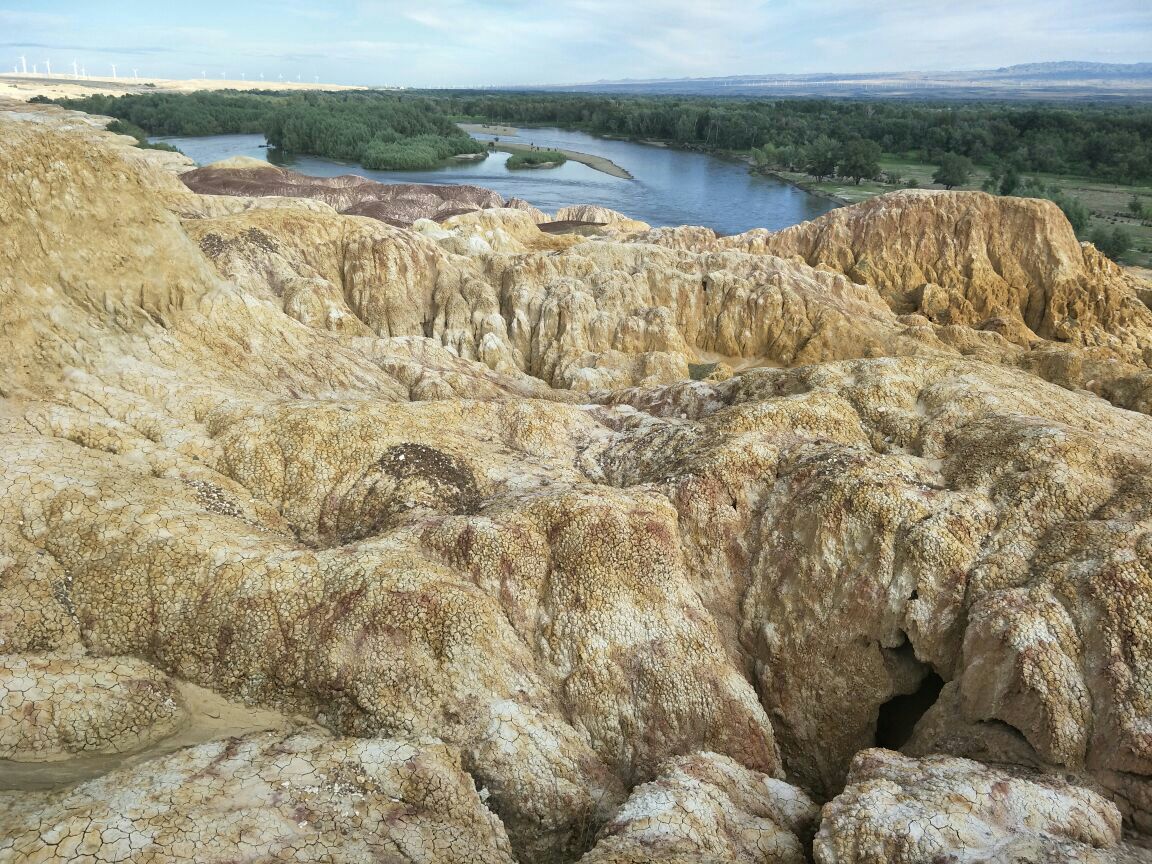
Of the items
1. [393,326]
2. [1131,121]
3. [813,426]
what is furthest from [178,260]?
[1131,121]

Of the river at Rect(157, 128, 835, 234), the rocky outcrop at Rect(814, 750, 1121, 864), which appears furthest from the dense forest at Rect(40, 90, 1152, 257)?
the rocky outcrop at Rect(814, 750, 1121, 864)

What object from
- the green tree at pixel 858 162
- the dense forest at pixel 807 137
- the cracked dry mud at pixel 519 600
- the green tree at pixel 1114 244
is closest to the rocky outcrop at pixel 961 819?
the cracked dry mud at pixel 519 600

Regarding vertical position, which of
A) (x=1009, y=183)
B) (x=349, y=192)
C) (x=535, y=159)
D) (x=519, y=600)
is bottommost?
(x=519, y=600)

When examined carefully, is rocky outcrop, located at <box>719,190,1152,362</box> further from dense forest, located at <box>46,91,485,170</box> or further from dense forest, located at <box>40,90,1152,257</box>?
dense forest, located at <box>46,91,485,170</box>

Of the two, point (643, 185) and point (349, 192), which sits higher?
point (643, 185)

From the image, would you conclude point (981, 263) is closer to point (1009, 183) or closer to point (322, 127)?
point (1009, 183)

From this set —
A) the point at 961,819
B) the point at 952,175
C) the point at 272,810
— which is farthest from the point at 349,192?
the point at 952,175

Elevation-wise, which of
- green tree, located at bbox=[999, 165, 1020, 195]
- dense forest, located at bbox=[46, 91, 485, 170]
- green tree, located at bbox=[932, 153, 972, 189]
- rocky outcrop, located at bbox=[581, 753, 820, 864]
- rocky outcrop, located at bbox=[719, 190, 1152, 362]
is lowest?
rocky outcrop, located at bbox=[581, 753, 820, 864]
